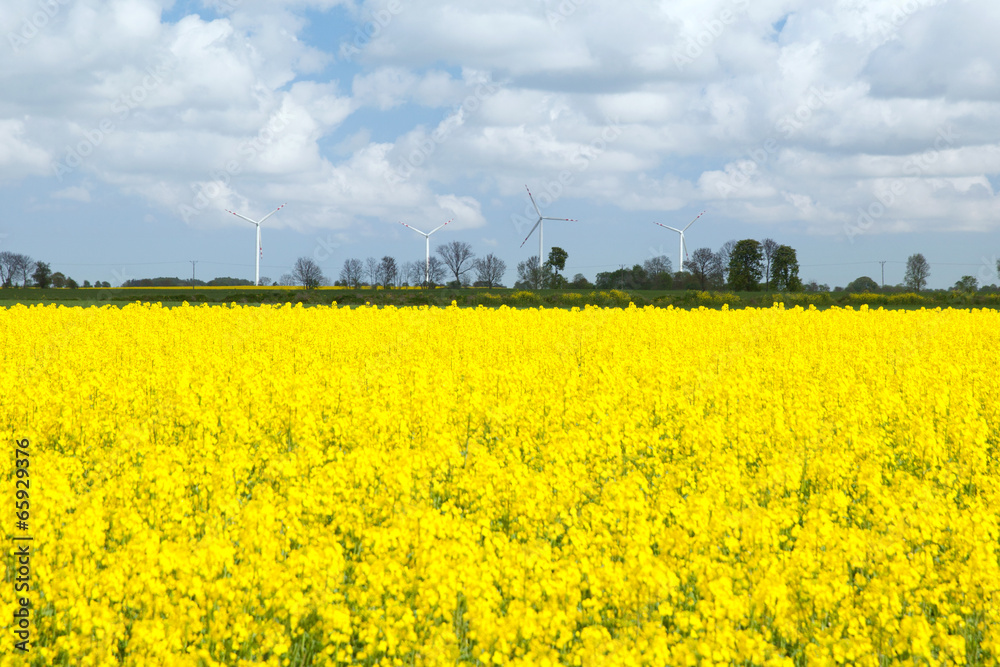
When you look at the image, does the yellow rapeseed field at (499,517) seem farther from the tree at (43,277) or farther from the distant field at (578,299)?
the tree at (43,277)

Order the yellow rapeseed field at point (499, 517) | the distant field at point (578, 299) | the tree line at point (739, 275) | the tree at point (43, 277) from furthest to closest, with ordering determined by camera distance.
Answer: the tree at point (43, 277), the tree line at point (739, 275), the distant field at point (578, 299), the yellow rapeseed field at point (499, 517)

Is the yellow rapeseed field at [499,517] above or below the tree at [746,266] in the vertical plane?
below

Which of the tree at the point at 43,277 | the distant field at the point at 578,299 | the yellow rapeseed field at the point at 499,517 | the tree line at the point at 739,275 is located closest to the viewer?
the yellow rapeseed field at the point at 499,517

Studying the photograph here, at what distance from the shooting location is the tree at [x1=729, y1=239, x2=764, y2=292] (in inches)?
3334

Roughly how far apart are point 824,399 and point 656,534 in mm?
8882

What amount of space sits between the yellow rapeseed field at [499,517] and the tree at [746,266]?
230 feet

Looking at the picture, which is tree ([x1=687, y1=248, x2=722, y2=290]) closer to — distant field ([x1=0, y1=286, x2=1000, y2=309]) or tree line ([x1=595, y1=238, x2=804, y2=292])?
tree line ([x1=595, y1=238, x2=804, y2=292])

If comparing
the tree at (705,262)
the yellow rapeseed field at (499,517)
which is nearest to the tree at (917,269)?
the tree at (705,262)

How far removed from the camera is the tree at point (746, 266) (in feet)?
278

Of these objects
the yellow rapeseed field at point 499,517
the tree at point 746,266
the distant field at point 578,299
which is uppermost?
the tree at point 746,266

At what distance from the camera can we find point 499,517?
8438 mm

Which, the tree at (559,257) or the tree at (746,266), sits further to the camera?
the tree at (559,257)

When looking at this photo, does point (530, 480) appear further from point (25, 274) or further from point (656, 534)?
point (25, 274)

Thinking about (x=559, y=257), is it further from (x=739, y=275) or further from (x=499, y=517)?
(x=499, y=517)
